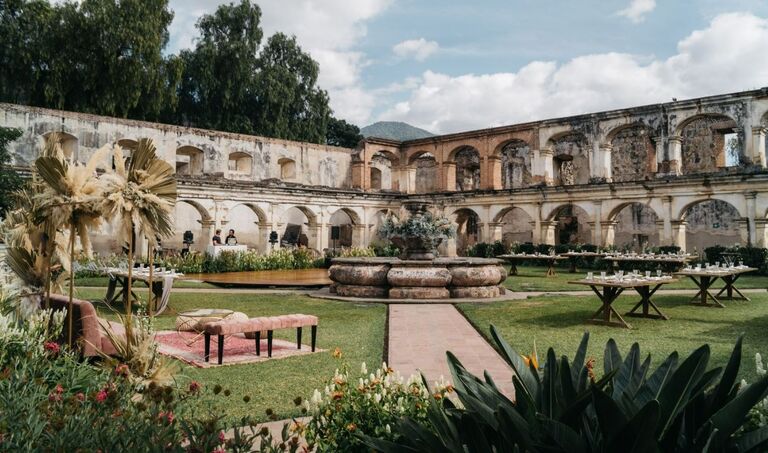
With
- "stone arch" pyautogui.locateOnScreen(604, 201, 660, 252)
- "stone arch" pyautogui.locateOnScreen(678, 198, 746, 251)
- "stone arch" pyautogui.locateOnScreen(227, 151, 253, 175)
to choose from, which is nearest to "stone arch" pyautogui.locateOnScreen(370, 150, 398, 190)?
"stone arch" pyautogui.locateOnScreen(227, 151, 253, 175)

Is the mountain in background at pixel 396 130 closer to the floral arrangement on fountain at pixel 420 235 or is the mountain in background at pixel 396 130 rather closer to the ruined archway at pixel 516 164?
the ruined archway at pixel 516 164

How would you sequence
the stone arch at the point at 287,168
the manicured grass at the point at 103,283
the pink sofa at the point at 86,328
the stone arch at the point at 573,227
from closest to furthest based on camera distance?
the pink sofa at the point at 86,328, the manicured grass at the point at 103,283, the stone arch at the point at 287,168, the stone arch at the point at 573,227

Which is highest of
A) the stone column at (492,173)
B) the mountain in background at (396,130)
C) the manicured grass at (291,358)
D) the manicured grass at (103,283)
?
the mountain in background at (396,130)

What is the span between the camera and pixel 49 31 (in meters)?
30.2

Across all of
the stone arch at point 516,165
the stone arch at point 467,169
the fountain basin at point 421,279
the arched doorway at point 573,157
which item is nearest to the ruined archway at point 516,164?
the stone arch at point 516,165

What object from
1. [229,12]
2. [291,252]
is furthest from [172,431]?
[229,12]

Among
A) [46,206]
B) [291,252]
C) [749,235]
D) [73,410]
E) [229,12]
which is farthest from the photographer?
[229,12]

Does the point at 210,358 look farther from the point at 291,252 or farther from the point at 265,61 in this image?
the point at 265,61

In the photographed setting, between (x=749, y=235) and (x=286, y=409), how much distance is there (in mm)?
23871

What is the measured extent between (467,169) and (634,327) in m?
29.5

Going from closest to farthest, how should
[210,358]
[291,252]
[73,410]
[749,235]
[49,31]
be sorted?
[73,410] < [210,358] < [749,235] < [291,252] < [49,31]

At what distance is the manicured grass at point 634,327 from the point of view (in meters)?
7.67

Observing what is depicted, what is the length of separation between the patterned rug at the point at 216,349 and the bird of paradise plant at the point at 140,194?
6.17ft

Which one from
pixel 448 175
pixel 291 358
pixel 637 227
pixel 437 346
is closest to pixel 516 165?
pixel 448 175
